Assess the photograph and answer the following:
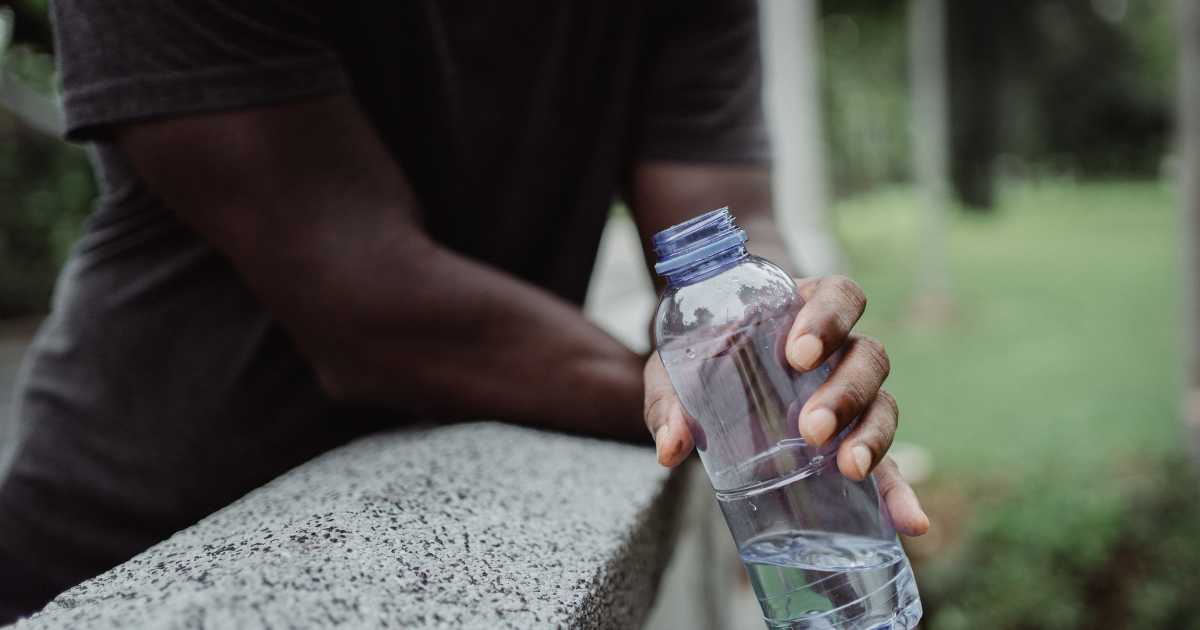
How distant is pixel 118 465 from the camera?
1.64 metres

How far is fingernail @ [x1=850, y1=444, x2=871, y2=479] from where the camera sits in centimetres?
102

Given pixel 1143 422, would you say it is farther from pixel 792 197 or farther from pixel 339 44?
pixel 339 44

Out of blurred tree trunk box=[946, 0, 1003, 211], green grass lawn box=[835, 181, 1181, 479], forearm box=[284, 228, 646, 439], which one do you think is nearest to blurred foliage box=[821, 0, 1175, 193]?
blurred tree trunk box=[946, 0, 1003, 211]

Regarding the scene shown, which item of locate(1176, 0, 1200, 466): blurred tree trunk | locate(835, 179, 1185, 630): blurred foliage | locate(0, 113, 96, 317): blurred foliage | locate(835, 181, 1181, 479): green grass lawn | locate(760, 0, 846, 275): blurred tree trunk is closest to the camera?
locate(835, 179, 1185, 630): blurred foliage

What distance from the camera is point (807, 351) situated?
1042mm

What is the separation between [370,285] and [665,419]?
20.7 inches

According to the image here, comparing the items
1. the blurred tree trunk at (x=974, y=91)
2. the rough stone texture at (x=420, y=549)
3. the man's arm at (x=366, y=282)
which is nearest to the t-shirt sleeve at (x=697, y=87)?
the man's arm at (x=366, y=282)

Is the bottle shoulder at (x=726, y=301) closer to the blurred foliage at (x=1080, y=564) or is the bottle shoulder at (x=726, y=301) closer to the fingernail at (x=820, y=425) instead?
the fingernail at (x=820, y=425)

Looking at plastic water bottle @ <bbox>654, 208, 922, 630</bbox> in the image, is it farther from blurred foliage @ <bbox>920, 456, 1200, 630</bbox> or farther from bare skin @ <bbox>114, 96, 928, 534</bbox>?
blurred foliage @ <bbox>920, 456, 1200, 630</bbox>

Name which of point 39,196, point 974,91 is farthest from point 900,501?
point 974,91

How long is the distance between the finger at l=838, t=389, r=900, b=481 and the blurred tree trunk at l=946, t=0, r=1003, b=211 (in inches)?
781

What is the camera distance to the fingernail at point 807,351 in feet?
3.42

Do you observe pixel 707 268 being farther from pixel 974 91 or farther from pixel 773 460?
pixel 974 91

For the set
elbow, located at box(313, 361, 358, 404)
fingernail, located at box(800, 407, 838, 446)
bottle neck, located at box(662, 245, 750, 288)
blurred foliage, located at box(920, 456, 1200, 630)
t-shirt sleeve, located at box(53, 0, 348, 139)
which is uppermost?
t-shirt sleeve, located at box(53, 0, 348, 139)
